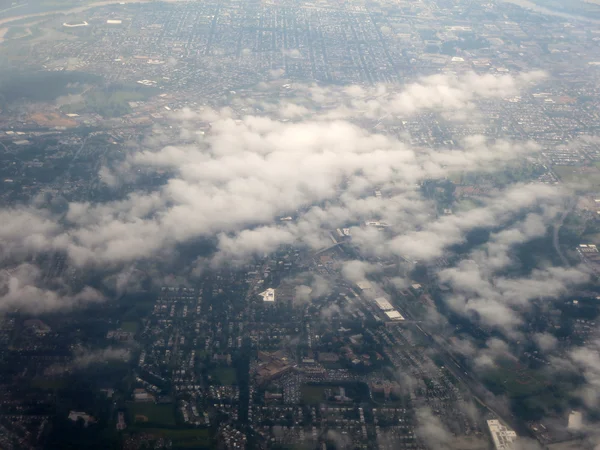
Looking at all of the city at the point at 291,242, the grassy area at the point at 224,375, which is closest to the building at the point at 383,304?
the city at the point at 291,242

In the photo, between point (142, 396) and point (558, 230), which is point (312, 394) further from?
point (558, 230)

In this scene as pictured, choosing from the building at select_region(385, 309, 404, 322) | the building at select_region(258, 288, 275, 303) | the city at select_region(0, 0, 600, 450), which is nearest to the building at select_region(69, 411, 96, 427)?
the city at select_region(0, 0, 600, 450)

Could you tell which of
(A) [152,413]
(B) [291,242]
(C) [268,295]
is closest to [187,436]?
(A) [152,413]

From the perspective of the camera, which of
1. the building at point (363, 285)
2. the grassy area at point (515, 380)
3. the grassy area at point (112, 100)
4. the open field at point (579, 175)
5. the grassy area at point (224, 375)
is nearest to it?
the grassy area at point (224, 375)

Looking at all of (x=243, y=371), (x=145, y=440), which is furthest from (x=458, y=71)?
(x=145, y=440)

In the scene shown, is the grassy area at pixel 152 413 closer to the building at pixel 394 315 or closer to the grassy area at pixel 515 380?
the building at pixel 394 315

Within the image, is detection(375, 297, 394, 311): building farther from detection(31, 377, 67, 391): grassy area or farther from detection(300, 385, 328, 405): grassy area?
detection(31, 377, 67, 391): grassy area
